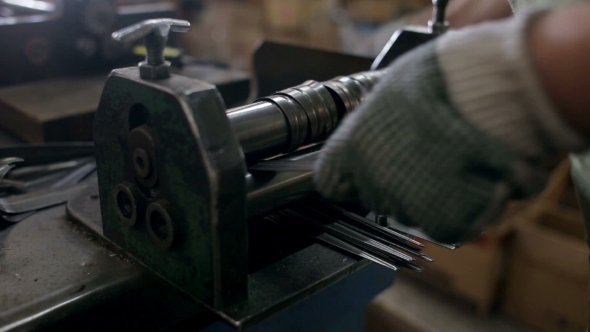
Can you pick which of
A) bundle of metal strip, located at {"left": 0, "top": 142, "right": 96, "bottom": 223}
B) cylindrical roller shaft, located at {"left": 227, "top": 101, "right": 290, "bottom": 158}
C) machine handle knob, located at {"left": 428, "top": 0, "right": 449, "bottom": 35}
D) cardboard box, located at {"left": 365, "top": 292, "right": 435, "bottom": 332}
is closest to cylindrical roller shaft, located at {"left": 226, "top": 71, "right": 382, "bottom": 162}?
cylindrical roller shaft, located at {"left": 227, "top": 101, "right": 290, "bottom": 158}

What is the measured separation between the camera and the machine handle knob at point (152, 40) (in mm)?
487

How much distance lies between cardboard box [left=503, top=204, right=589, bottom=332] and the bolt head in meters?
1.46

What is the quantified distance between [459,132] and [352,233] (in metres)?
0.28

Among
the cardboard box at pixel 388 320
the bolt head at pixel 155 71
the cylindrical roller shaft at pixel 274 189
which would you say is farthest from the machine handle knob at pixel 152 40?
the cardboard box at pixel 388 320

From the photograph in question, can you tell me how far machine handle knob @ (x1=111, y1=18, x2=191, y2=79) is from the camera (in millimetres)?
487

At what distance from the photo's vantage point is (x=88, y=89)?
1.04 m

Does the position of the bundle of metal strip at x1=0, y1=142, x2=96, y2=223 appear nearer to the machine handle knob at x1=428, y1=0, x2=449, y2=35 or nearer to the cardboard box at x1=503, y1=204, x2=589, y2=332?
the machine handle knob at x1=428, y1=0, x2=449, y2=35

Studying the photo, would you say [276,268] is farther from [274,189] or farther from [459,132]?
[459,132]

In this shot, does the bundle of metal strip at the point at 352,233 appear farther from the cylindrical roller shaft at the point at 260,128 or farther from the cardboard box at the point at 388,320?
the cardboard box at the point at 388,320

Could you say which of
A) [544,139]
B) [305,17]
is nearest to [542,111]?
[544,139]

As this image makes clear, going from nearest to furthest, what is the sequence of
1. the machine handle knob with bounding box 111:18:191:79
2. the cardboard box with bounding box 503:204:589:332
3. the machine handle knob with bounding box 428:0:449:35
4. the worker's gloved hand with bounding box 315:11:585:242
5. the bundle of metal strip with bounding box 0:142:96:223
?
the worker's gloved hand with bounding box 315:11:585:242 → the machine handle knob with bounding box 111:18:191:79 → the bundle of metal strip with bounding box 0:142:96:223 → the machine handle knob with bounding box 428:0:449:35 → the cardboard box with bounding box 503:204:589:332

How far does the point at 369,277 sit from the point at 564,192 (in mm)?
1195

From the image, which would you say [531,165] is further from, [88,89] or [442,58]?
[88,89]

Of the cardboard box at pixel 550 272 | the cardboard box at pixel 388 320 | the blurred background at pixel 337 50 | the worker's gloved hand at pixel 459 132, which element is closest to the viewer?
the worker's gloved hand at pixel 459 132
